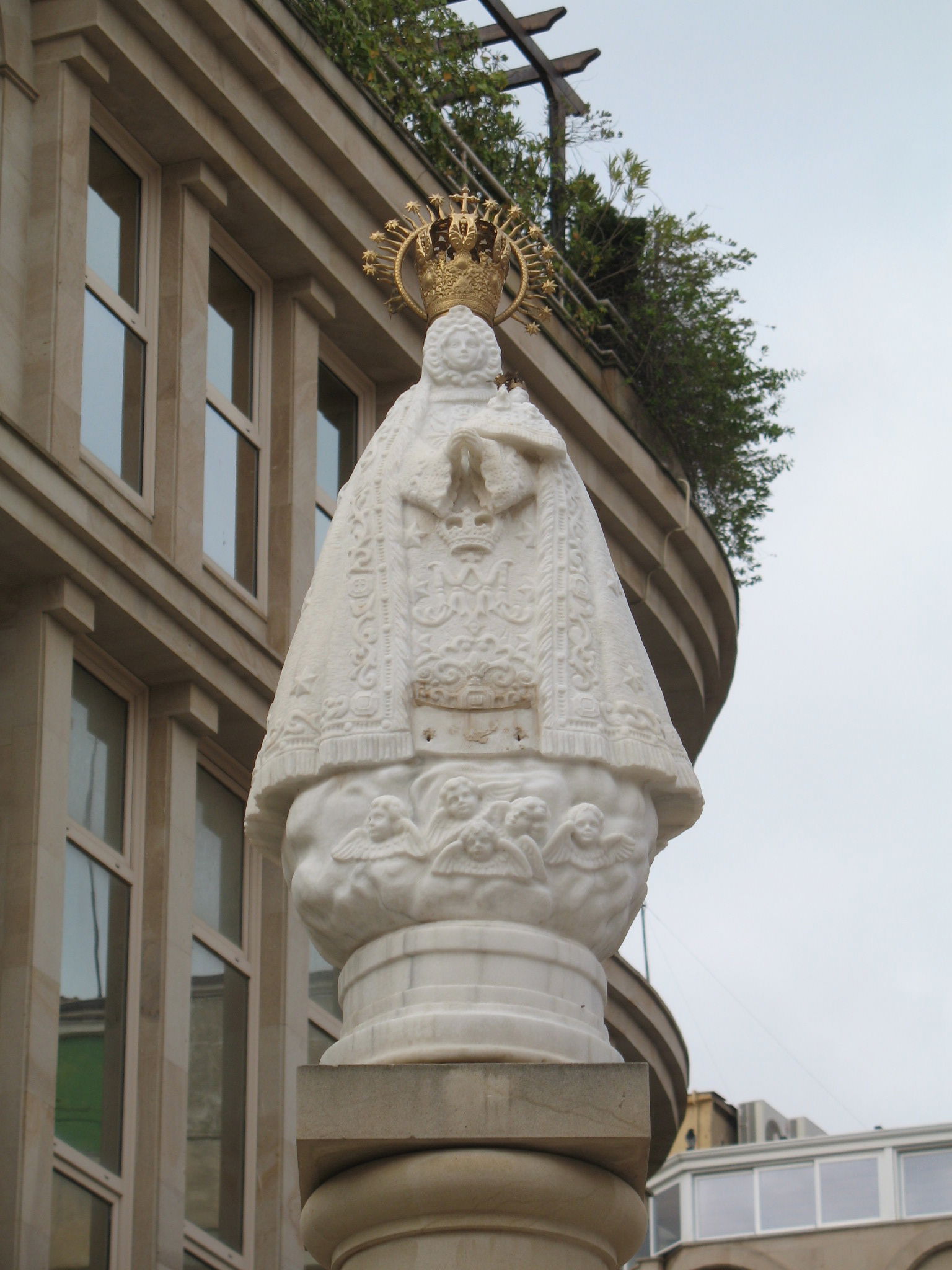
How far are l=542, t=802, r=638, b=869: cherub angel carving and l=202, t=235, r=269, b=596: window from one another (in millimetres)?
9274

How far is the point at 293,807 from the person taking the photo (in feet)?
30.0

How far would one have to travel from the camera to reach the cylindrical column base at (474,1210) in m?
8.35

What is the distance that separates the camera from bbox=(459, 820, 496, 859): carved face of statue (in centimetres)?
877

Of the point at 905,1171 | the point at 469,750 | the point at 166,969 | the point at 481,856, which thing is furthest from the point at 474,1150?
the point at 905,1171

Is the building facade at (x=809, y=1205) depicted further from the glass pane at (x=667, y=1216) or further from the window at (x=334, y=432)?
the window at (x=334, y=432)

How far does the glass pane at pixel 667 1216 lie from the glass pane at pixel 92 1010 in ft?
72.6

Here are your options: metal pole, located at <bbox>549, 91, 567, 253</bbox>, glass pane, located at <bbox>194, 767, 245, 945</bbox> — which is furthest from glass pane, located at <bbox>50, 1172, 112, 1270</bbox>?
metal pole, located at <bbox>549, 91, 567, 253</bbox>

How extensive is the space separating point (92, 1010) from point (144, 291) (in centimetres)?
493

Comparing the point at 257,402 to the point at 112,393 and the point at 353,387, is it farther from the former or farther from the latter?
the point at 112,393

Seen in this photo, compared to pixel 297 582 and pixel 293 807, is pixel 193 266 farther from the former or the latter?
pixel 293 807

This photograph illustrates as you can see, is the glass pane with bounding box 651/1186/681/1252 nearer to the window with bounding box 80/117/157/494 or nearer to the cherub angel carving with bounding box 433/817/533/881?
the window with bounding box 80/117/157/494

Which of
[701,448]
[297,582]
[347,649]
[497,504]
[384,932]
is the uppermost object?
[701,448]

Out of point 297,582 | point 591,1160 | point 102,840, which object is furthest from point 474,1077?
point 297,582

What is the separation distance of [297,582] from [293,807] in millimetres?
A: 9521
